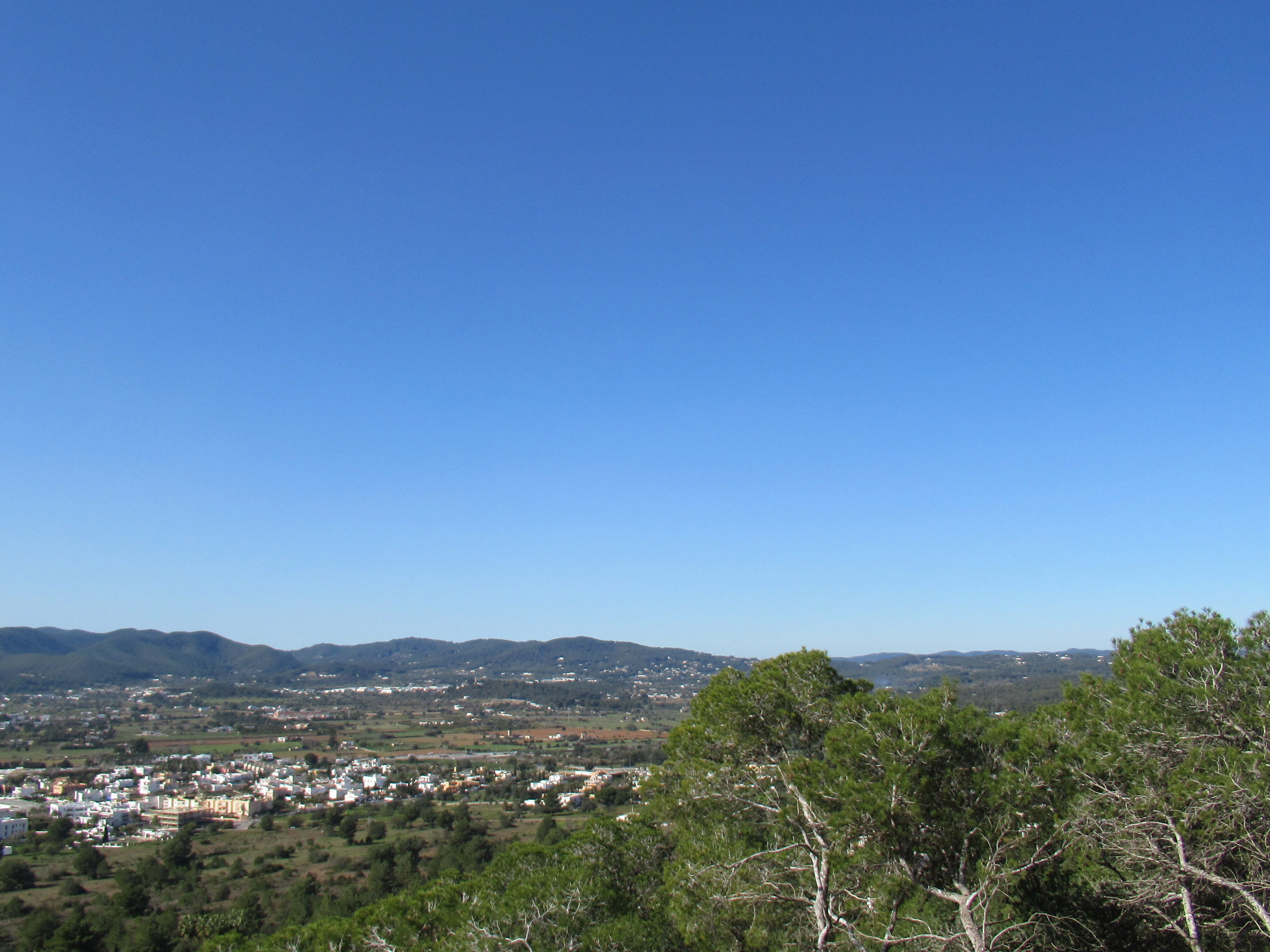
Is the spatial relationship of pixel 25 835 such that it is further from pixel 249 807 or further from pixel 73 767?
pixel 73 767

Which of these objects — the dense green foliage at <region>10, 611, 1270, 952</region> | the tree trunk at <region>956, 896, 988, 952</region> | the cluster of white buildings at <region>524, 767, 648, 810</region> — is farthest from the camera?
the cluster of white buildings at <region>524, 767, 648, 810</region>

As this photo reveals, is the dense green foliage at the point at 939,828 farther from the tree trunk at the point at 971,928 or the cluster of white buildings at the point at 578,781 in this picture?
the cluster of white buildings at the point at 578,781

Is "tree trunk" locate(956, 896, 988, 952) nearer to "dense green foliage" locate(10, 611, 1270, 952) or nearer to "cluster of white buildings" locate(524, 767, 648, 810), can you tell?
"dense green foliage" locate(10, 611, 1270, 952)

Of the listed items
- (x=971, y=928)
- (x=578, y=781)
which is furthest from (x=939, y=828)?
(x=578, y=781)

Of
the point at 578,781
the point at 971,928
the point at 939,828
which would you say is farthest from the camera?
the point at 578,781

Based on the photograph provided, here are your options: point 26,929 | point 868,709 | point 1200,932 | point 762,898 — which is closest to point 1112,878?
point 1200,932

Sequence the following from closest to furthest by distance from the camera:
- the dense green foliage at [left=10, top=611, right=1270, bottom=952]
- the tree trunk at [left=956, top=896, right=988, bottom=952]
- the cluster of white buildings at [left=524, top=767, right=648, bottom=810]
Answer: the tree trunk at [left=956, top=896, right=988, bottom=952] < the dense green foliage at [left=10, top=611, right=1270, bottom=952] < the cluster of white buildings at [left=524, top=767, right=648, bottom=810]

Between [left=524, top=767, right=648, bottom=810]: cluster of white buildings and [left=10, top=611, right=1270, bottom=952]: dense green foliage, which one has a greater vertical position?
[left=10, top=611, right=1270, bottom=952]: dense green foliage

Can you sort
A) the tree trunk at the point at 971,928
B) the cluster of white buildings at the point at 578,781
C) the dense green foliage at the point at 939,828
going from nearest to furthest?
1. the tree trunk at the point at 971,928
2. the dense green foliage at the point at 939,828
3. the cluster of white buildings at the point at 578,781

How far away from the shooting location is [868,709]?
38.2 ft

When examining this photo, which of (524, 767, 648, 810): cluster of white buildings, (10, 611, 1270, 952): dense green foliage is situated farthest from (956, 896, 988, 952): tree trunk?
(524, 767, 648, 810): cluster of white buildings

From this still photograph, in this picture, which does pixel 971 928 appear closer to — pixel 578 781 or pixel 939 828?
pixel 939 828

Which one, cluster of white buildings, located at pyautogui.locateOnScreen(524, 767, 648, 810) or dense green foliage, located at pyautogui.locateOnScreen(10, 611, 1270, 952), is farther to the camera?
cluster of white buildings, located at pyautogui.locateOnScreen(524, 767, 648, 810)

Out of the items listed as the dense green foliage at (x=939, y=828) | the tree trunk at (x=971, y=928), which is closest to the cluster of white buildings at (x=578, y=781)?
the dense green foliage at (x=939, y=828)
